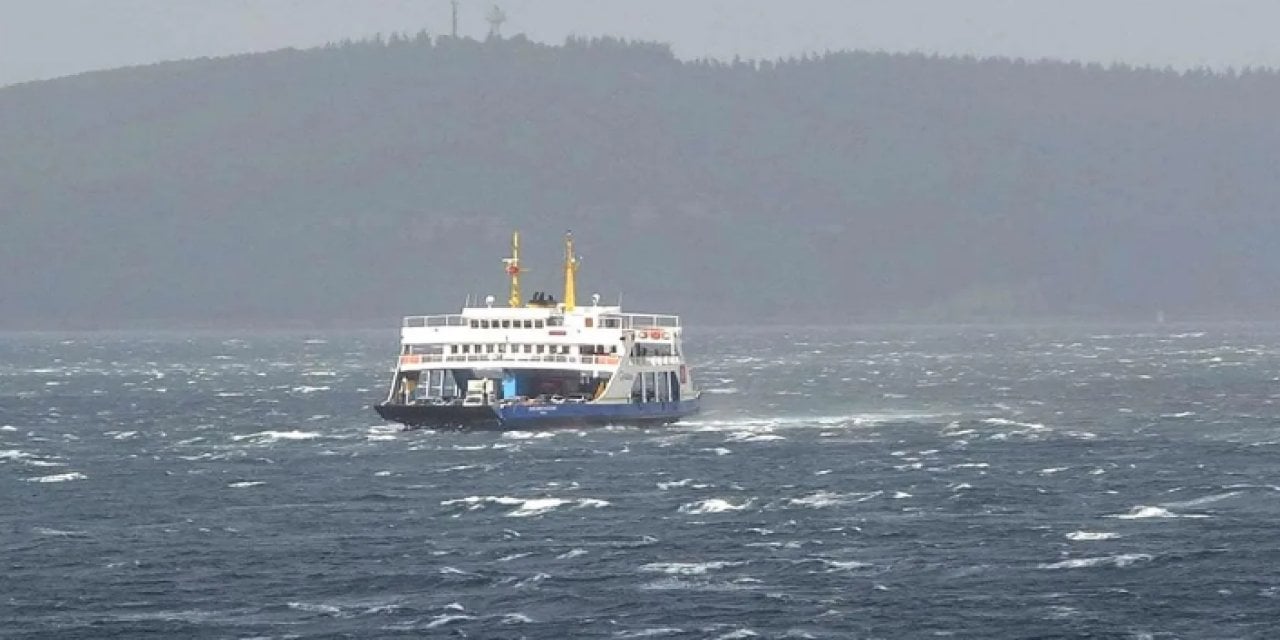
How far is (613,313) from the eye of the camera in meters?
140

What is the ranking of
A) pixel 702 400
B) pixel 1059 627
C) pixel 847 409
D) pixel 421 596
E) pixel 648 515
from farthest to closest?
pixel 702 400
pixel 847 409
pixel 648 515
pixel 421 596
pixel 1059 627

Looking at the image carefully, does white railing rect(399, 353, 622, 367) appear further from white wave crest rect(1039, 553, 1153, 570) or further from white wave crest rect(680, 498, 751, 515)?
white wave crest rect(1039, 553, 1153, 570)

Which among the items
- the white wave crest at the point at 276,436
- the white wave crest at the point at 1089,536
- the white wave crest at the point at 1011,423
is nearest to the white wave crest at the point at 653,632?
the white wave crest at the point at 1089,536

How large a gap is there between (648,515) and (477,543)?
30.6 feet

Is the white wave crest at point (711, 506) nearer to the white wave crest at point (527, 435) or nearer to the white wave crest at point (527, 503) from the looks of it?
the white wave crest at point (527, 503)

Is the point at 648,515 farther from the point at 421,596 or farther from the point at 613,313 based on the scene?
the point at 613,313

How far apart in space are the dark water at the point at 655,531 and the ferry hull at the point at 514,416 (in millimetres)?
1360

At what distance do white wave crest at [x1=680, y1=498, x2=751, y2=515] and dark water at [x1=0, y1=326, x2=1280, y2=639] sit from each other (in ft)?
0.85

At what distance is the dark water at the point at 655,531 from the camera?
224ft

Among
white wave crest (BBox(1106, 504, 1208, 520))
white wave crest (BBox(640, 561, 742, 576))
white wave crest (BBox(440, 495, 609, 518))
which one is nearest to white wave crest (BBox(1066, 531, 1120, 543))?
white wave crest (BBox(1106, 504, 1208, 520))

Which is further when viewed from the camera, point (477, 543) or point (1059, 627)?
point (477, 543)

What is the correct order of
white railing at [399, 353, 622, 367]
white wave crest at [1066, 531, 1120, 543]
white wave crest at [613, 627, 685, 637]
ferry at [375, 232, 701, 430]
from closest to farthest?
white wave crest at [613, 627, 685, 637]
white wave crest at [1066, 531, 1120, 543]
ferry at [375, 232, 701, 430]
white railing at [399, 353, 622, 367]

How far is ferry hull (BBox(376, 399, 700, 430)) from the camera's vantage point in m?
132

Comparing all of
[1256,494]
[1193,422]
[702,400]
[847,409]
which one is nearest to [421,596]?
[1256,494]
